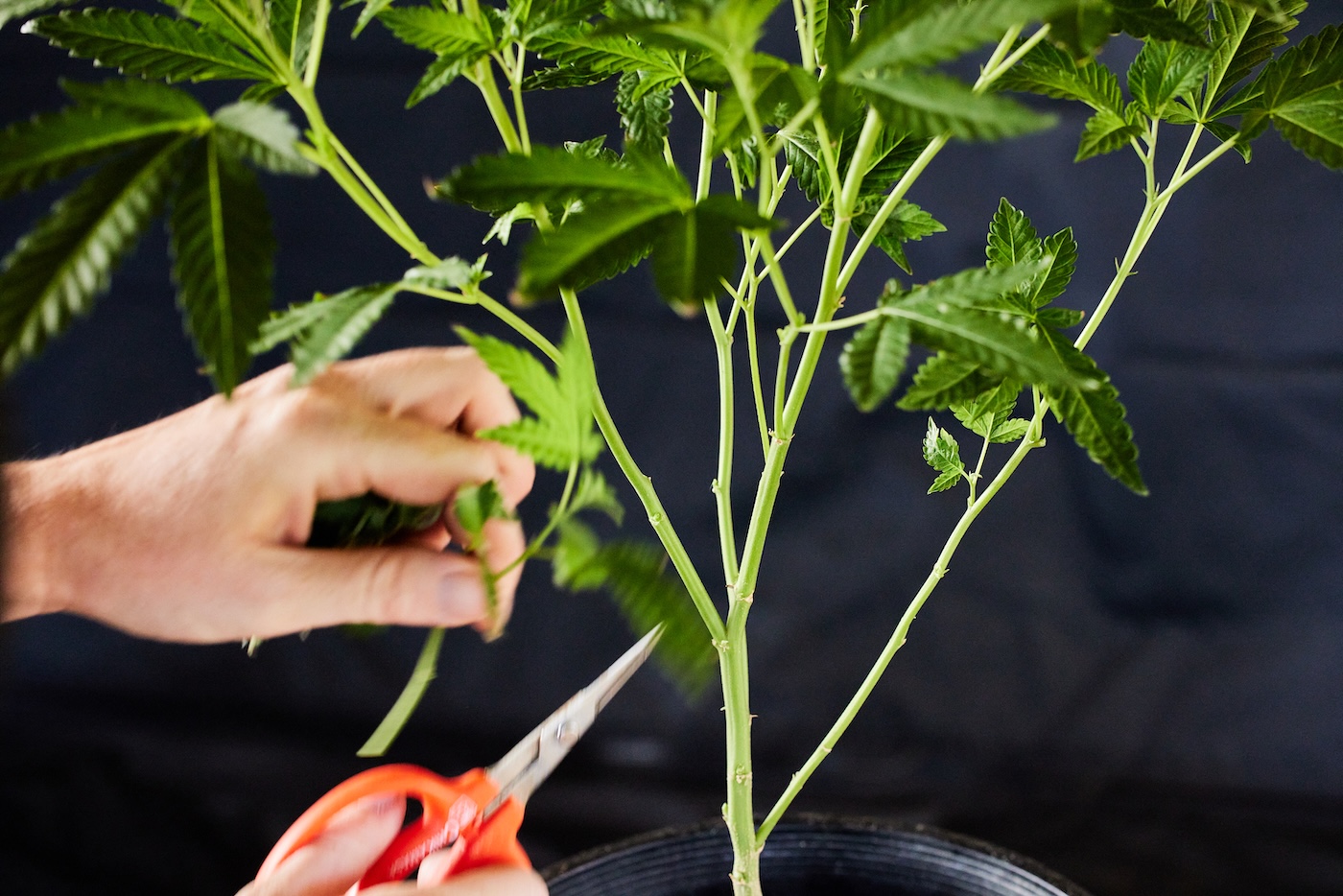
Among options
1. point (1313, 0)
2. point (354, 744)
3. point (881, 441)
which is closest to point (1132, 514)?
point (881, 441)

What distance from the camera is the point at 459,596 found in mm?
459

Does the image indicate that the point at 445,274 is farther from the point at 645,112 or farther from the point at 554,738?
the point at 554,738

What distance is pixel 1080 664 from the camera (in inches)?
40.9

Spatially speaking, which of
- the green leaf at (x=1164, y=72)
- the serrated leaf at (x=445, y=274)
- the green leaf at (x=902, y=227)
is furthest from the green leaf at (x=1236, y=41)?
the serrated leaf at (x=445, y=274)

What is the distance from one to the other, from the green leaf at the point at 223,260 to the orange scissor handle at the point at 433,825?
302mm

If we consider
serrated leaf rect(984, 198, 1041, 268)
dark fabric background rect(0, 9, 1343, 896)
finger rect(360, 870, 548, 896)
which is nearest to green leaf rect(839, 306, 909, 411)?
serrated leaf rect(984, 198, 1041, 268)

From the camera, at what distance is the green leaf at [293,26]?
0.42m

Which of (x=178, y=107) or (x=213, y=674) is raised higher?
(x=178, y=107)

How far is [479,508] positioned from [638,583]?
62 mm

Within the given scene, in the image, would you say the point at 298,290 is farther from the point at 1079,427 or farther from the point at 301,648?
the point at 1079,427

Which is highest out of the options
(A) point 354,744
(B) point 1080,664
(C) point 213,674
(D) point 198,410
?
(D) point 198,410

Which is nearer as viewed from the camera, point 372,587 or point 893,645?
point 372,587

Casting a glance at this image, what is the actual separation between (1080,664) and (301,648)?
29.9 inches

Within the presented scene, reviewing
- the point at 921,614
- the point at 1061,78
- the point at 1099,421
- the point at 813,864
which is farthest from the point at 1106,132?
the point at 921,614
